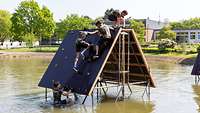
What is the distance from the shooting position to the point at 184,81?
100ft

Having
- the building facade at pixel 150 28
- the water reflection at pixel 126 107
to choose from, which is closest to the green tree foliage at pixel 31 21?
the building facade at pixel 150 28

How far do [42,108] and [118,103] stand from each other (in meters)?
3.91

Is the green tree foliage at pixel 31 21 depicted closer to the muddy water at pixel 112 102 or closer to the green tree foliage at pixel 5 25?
the green tree foliage at pixel 5 25

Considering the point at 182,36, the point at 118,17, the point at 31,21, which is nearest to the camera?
the point at 118,17

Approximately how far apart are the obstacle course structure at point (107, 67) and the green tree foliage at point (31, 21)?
6994 centimetres

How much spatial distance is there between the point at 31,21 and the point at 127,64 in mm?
73066

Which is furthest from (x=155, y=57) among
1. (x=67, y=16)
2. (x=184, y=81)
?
(x=67, y=16)

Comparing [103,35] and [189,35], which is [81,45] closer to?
[103,35]

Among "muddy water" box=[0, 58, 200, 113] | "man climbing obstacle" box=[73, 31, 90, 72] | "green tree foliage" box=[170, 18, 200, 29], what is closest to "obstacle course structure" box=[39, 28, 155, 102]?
"man climbing obstacle" box=[73, 31, 90, 72]

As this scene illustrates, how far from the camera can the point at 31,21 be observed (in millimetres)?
92250

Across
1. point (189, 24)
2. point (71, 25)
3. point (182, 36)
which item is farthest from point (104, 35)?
point (189, 24)

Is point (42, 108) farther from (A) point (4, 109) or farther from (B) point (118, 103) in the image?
(B) point (118, 103)

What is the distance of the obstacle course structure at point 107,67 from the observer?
19.4 metres

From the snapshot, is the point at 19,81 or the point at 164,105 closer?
the point at 164,105
